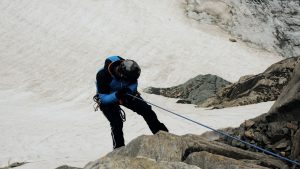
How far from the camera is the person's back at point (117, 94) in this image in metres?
9.42

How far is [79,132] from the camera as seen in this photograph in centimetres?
1823

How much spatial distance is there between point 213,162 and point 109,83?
124 inches

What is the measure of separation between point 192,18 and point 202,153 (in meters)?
26.6

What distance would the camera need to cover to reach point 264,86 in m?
18.5

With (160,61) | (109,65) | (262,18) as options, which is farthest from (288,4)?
(109,65)

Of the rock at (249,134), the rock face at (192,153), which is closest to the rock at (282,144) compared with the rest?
the rock face at (192,153)

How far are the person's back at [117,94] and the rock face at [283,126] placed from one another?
221 centimetres

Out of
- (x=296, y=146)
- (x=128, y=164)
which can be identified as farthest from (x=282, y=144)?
(x=128, y=164)

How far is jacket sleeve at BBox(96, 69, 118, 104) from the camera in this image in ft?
31.0

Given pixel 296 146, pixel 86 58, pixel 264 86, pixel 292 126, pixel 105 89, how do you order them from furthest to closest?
pixel 86 58 < pixel 264 86 < pixel 105 89 < pixel 292 126 < pixel 296 146

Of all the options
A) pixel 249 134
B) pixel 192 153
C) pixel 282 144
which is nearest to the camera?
pixel 192 153

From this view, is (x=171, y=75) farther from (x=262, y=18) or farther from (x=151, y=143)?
(x=151, y=143)

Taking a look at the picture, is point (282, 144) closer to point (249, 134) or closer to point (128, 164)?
point (249, 134)

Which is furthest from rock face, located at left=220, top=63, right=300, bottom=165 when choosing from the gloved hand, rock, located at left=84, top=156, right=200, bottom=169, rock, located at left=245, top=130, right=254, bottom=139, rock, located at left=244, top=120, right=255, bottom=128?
rock, located at left=84, top=156, right=200, bottom=169
